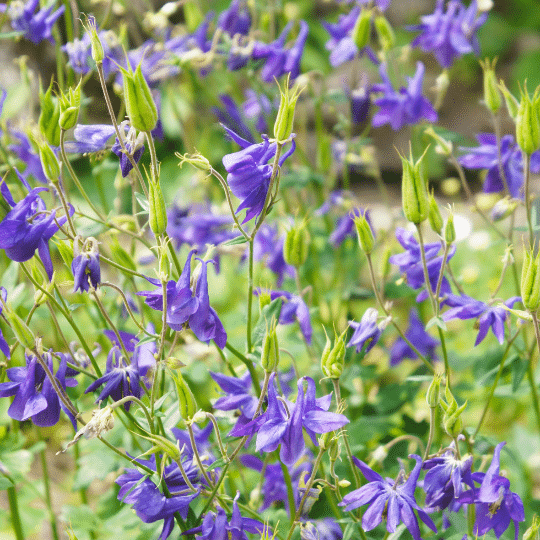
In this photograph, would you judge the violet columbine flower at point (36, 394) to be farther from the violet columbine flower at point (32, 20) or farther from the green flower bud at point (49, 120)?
the violet columbine flower at point (32, 20)

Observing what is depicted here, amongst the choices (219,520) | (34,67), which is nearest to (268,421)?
(219,520)

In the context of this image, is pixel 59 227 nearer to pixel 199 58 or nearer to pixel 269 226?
→ pixel 199 58

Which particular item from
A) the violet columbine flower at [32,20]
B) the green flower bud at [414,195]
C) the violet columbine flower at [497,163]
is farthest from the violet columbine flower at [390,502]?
the violet columbine flower at [32,20]

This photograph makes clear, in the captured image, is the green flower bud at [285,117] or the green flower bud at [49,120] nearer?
the green flower bud at [285,117]

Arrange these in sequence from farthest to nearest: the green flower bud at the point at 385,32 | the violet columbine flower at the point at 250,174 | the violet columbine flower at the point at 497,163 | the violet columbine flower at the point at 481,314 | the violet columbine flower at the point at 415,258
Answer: the green flower bud at the point at 385,32 < the violet columbine flower at the point at 497,163 < the violet columbine flower at the point at 415,258 < the violet columbine flower at the point at 481,314 < the violet columbine flower at the point at 250,174

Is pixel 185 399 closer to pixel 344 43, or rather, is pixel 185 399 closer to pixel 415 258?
pixel 415 258

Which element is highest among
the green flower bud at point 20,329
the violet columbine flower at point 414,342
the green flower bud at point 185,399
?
the green flower bud at point 20,329

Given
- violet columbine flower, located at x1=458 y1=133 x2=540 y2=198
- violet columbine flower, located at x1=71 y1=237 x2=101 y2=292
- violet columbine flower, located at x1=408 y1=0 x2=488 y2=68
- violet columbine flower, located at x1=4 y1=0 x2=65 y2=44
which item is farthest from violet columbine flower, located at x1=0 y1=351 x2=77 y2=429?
violet columbine flower, located at x1=408 y1=0 x2=488 y2=68
